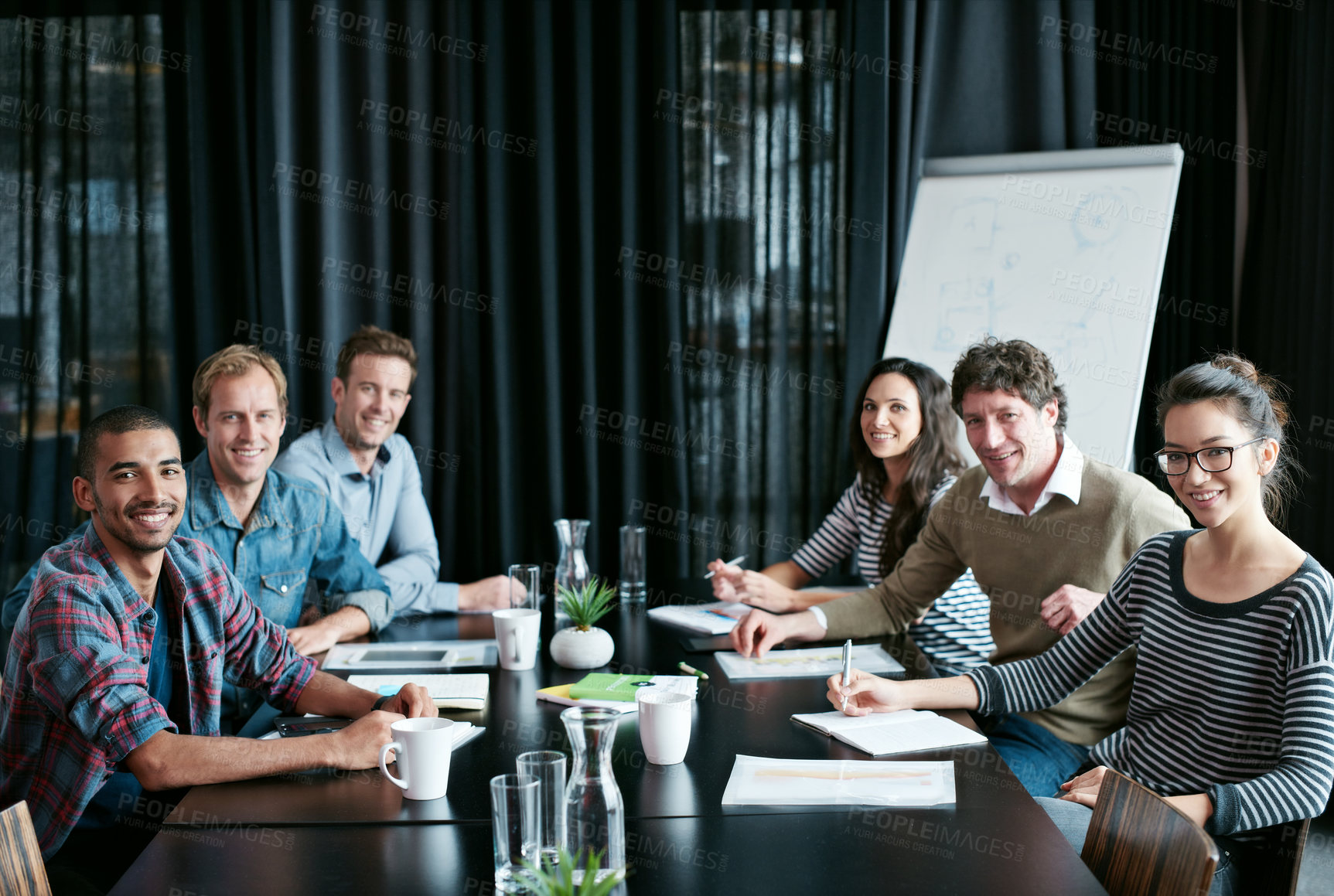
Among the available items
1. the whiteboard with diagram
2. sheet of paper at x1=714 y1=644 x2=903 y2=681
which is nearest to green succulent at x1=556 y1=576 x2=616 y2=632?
sheet of paper at x1=714 y1=644 x2=903 y2=681

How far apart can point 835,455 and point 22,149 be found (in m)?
2.94

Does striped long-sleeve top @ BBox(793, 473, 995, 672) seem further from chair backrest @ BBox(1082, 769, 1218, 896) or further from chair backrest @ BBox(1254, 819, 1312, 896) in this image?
chair backrest @ BBox(1082, 769, 1218, 896)

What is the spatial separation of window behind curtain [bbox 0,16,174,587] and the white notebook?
2864mm

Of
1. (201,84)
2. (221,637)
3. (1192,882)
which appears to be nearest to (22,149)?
(201,84)

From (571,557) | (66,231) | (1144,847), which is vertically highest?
(66,231)

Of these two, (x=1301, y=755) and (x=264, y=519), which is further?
(x=264, y=519)

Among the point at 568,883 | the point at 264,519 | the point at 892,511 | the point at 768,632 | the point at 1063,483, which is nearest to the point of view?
the point at 568,883

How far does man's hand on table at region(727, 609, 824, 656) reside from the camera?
2.06m

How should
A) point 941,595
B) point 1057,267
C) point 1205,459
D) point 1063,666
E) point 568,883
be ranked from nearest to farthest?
point 568,883
point 1205,459
point 1063,666
point 941,595
point 1057,267

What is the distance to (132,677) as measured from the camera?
149 cm

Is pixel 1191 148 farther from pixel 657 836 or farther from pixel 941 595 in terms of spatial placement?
pixel 657 836

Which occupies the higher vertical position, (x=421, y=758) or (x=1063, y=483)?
(x=1063, y=483)

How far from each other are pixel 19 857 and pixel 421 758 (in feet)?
1.50

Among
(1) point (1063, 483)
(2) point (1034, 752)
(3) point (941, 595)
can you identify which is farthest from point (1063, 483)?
(2) point (1034, 752)
